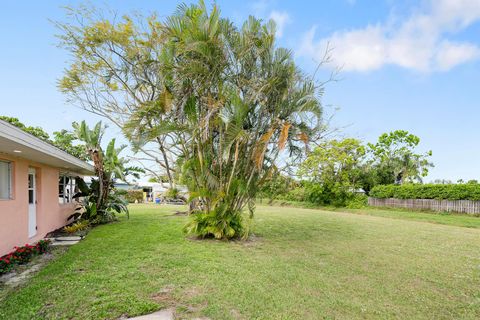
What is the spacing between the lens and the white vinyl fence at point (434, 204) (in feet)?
60.6

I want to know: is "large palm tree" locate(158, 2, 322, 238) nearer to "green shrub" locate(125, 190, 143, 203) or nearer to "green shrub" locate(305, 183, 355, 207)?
"green shrub" locate(305, 183, 355, 207)

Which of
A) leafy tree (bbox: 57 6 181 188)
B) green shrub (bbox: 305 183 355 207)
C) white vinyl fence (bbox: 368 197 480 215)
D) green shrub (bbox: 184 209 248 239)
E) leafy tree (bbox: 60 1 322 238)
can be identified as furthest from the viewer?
green shrub (bbox: 305 183 355 207)

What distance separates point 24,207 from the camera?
290 inches

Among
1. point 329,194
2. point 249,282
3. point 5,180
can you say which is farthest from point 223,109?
point 329,194

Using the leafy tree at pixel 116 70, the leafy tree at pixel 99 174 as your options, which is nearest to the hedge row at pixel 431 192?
the leafy tree at pixel 116 70

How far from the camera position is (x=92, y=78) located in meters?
12.7

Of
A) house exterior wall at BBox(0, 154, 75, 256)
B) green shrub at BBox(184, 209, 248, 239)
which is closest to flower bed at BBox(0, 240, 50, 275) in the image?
house exterior wall at BBox(0, 154, 75, 256)

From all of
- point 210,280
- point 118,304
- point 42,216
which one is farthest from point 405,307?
point 42,216

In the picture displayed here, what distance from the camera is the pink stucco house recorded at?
5.41 metres

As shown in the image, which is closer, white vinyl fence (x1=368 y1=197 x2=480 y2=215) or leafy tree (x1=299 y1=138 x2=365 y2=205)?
white vinyl fence (x1=368 y1=197 x2=480 y2=215)

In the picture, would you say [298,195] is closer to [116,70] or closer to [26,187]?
[116,70]

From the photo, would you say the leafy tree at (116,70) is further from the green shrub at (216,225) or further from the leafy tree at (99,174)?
the green shrub at (216,225)

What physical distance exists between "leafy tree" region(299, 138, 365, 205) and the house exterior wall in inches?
749

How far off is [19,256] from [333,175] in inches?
932
